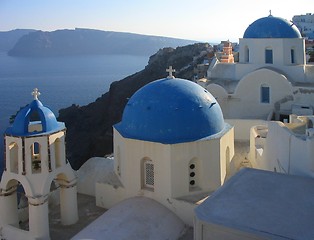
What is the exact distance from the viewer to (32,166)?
1067cm

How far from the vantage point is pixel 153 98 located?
1136 cm

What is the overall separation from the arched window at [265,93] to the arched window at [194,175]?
7724 millimetres

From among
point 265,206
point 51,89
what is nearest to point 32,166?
point 265,206

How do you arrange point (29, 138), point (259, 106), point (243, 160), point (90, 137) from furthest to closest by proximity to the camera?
point (90, 137), point (259, 106), point (243, 160), point (29, 138)

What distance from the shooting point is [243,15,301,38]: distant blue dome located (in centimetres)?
1830

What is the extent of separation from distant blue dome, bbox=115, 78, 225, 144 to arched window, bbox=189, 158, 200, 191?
67 cm

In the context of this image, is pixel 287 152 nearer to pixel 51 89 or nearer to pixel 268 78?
pixel 268 78

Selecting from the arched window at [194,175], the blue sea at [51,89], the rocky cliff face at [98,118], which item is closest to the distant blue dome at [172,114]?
the arched window at [194,175]

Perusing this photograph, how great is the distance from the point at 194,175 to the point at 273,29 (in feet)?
32.5

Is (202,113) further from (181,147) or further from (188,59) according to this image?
(188,59)

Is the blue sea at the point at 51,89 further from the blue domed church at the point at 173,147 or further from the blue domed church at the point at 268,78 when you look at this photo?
the blue domed church at the point at 173,147

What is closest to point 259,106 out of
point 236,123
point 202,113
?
point 236,123

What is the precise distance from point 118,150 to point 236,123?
6194 mm

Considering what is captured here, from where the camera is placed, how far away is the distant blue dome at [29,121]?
10.2 metres
